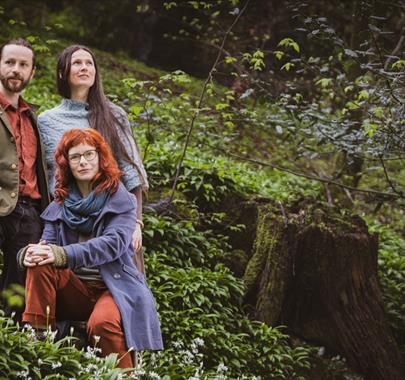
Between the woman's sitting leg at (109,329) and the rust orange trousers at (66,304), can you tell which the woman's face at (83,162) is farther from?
the woman's sitting leg at (109,329)

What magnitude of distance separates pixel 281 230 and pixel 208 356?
65.1 inches

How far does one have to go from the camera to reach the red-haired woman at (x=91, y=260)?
3.80 meters

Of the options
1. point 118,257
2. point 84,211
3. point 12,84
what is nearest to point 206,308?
point 118,257

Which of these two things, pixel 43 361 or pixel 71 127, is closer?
pixel 43 361

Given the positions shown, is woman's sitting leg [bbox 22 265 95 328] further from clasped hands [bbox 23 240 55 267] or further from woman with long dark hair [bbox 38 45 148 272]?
woman with long dark hair [bbox 38 45 148 272]

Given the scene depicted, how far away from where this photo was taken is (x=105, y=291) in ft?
13.2

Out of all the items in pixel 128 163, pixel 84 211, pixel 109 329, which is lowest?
pixel 109 329

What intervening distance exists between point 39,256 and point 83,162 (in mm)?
723

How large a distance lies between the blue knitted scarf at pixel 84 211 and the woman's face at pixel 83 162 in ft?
0.43

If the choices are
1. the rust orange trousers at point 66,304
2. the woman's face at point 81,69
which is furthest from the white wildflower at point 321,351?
the woman's face at point 81,69

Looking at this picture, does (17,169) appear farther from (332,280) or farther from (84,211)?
(332,280)

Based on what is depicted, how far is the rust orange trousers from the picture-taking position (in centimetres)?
379

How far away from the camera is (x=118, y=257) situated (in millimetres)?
4055

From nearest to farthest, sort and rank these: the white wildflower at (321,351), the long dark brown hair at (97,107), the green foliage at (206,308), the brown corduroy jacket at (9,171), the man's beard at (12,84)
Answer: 1. the brown corduroy jacket at (9,171)
2. the man's beard at (12,84)
3. the long dark brown hair at (97,107)
4. the green foliage at (206,308)
5. the white wildflower at (321,351)
